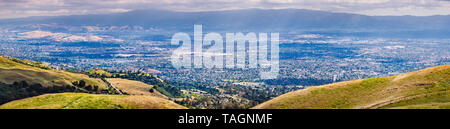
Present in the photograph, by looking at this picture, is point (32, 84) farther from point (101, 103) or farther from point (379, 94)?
point (379, 94)

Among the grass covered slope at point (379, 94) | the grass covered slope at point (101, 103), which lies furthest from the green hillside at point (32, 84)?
the grass covered slope at point (379, 94)

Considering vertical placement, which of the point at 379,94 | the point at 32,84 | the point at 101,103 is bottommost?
the point at 32,84

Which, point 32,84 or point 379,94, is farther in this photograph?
point 32,84

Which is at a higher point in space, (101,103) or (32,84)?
(101,103)

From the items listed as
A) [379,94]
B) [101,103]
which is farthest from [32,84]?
[379,94]

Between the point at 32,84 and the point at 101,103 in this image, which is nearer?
the point at 101,103

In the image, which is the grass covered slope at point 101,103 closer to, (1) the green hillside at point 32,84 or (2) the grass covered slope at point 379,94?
(1) the green hillside at point 32,84

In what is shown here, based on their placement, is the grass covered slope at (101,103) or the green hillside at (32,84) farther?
the green hillside at (32,84)
